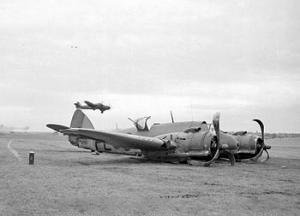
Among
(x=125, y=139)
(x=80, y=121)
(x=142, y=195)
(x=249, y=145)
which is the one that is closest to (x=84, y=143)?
(x=80, y=121)

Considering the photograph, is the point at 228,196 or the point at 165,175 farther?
the point at 165,175

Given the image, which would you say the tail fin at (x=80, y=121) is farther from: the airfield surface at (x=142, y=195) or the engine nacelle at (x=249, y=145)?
the airfield surface at (x=142, y=195)

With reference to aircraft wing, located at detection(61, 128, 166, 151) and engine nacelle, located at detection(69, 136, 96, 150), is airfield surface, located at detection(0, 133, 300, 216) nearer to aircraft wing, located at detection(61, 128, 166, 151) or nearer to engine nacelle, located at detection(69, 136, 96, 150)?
aircraft wing, located at detection(61, 128, 166, 151)

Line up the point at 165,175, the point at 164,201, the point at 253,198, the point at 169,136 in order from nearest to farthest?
the point at 164,201 < the point at 253,198 < the point at 165,175 < the point at 169,136

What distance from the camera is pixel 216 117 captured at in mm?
16906

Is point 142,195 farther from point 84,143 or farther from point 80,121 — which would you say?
point 80,121

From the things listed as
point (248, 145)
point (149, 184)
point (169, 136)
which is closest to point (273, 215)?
point (149, 184)

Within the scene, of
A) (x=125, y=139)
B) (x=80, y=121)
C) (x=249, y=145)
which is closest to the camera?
(x=125, y=139)

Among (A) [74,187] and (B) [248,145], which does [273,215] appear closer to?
(A) [74,187]

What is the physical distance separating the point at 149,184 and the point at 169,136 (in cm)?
816

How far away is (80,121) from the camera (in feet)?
86.1

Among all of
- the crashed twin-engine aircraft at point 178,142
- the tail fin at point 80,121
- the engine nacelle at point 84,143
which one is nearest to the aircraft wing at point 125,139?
the crashed twin-engine aircraft at point 178,142

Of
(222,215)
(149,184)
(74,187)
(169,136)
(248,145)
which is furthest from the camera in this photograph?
(248,145)

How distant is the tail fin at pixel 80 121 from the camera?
85.3ft
